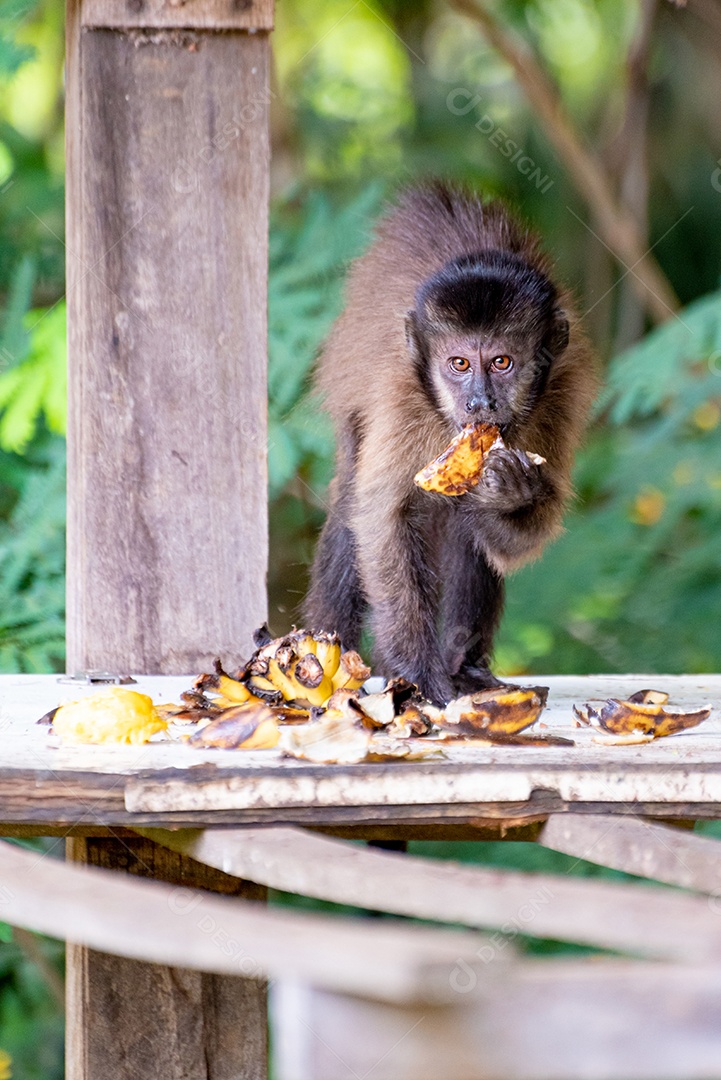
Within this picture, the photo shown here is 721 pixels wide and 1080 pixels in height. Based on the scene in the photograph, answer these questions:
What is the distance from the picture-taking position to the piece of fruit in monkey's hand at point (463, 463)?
3.07 m

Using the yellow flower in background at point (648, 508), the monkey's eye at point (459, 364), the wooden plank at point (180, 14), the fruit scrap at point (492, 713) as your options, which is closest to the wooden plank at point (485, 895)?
the fruit scrap at point (492, 713)

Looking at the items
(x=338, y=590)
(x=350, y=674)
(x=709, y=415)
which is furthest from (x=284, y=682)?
(x=709, y=415)

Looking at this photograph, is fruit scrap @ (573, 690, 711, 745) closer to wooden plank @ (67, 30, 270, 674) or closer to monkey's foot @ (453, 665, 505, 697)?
monkey's foot @ (453, 665, 505, 697)

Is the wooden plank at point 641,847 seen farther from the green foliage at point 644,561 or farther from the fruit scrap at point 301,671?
the green foliage at point 644,561

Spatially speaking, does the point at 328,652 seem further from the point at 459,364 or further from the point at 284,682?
the point at 459,364

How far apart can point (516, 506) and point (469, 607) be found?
52 cm

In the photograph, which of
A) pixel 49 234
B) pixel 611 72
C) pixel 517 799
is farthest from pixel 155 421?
pixel 611 72

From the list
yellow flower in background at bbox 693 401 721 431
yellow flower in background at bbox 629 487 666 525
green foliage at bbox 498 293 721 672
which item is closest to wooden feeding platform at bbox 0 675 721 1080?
green foliage at bbox 498 293 721 672

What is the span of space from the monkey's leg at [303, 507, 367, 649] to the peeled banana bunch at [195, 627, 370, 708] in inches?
32.1

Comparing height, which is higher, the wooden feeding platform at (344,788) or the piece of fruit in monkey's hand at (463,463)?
the piece of fruit in monkey's hand at (463,463)

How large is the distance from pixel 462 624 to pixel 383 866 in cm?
200

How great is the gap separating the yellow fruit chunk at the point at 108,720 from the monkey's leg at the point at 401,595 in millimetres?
892

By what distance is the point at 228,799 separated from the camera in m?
2.06

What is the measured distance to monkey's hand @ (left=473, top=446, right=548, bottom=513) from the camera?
3061 mm
